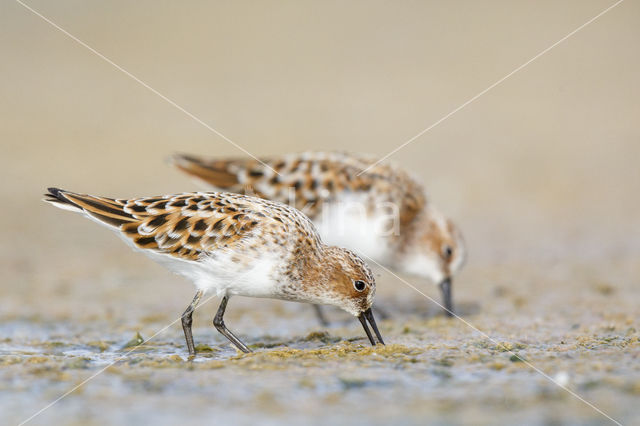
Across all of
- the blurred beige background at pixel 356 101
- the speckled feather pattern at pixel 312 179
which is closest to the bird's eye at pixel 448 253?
the speckled feather pattern at pixel 312 179

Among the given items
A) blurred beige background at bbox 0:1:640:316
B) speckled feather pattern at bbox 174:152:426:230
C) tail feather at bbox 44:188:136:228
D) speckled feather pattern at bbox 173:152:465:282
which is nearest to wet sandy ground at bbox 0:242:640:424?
speckled feather pattern at bbox 173:152:465:282

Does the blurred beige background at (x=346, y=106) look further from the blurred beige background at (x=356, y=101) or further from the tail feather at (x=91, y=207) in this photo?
the tail feather at (x=91, y=207)

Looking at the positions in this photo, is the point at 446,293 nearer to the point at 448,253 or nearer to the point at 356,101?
the point at 448,253

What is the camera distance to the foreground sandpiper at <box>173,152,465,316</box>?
366 inches

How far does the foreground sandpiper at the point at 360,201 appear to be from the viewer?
930cm

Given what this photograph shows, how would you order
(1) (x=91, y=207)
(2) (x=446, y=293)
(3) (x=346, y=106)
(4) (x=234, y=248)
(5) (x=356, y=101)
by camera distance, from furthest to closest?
(5) (x=356, y=101) → (3) (x=346, y=106) → (2) (x=446, y=293) → (1) (x=91, y=207) → (4) (x=234, y=248)

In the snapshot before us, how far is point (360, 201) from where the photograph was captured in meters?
9.36

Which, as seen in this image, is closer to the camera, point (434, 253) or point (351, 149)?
point (434, 253)

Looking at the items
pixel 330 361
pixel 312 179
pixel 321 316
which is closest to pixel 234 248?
pixel 330 361

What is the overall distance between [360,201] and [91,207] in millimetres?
3332

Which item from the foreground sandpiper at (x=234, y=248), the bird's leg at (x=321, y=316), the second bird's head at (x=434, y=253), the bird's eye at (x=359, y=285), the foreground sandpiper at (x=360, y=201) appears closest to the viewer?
the foreground sandpiper at (x=234, y=248)

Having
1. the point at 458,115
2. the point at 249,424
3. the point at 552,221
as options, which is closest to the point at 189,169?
the point at 249,424

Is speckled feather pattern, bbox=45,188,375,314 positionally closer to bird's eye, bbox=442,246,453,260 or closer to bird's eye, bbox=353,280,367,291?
bird's eye, bbox=353,280,367,291

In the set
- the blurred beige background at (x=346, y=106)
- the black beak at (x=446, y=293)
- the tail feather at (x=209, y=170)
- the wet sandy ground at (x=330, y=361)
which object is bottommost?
the wet sandy ground at (x=330, y=361)
